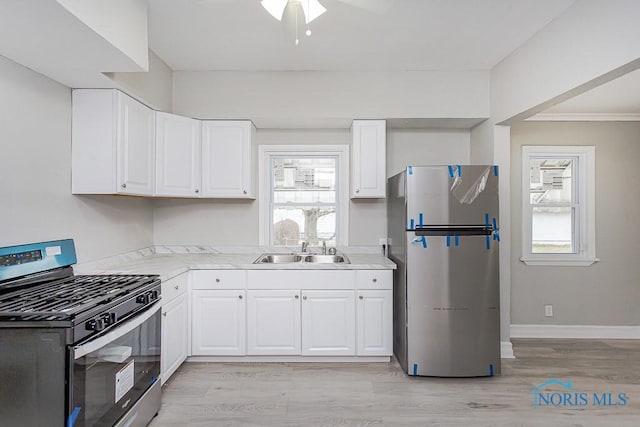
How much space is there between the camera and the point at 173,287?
251 centimetres

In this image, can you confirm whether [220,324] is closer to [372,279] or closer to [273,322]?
[273,322]

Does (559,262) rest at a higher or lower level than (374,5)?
lower

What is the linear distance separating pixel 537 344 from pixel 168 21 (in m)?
4.31

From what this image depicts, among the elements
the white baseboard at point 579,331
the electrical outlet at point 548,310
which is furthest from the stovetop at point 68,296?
the electrical outlet at point 548,310

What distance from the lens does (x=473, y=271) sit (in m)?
2.61

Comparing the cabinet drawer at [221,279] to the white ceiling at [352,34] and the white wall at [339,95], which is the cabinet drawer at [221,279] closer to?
the white wall at [339,95]

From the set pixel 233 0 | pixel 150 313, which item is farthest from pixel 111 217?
pixel 233 0

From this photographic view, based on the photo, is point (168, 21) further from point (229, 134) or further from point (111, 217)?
point (111, 217)

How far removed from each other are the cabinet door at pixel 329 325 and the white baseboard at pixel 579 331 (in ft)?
6.47

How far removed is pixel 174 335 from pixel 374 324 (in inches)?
62.2

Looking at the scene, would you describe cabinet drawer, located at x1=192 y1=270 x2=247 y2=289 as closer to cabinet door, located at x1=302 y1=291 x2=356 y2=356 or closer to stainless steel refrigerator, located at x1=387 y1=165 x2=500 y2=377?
cabinet door, located at x1=302 y1=291 x2=356 y2=356

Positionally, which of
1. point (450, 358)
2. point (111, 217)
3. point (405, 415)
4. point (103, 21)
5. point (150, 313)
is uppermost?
point (103, 21)

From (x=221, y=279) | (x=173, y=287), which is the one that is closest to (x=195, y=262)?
(x=221, y=279)

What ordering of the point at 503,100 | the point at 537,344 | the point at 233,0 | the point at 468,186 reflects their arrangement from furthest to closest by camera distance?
1. the point at 537,344
2. the point at 503,100
3. the point at 468,186
4. the point at 233,0
